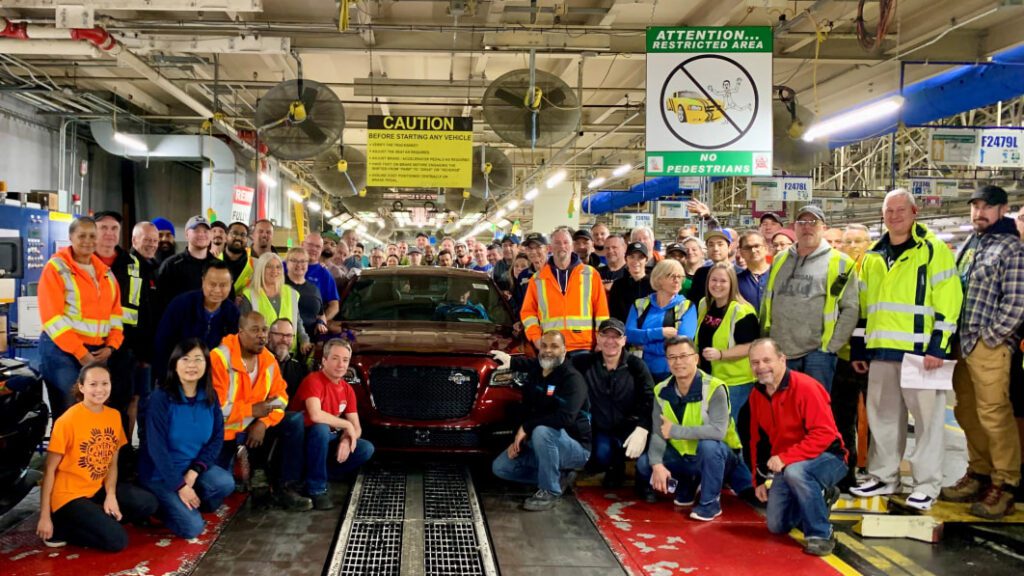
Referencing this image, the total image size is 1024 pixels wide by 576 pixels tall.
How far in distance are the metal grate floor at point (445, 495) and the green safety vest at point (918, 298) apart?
2833mm

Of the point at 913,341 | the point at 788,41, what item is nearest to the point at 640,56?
the point at 788,41

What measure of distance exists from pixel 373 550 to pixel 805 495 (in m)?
2.37

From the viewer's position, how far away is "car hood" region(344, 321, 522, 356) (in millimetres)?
5582

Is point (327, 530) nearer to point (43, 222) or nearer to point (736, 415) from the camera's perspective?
point (736, 415)

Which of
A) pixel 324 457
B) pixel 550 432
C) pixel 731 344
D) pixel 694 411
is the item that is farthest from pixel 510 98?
pixel 324 457

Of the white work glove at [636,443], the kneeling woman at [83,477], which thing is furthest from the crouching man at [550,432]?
the kneeling woman at [83,477]

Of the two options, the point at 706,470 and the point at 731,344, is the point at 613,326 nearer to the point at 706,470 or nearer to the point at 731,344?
the point at 731,344

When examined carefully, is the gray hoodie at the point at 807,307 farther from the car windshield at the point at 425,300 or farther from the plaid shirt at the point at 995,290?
the car windshield at the point at 425,300

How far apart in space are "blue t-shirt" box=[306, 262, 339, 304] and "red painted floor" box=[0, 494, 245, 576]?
8.25ft

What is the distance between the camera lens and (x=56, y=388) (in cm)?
489

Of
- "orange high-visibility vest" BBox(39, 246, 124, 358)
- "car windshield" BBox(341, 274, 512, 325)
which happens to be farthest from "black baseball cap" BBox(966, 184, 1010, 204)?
"orange high-visibility vest" BBox(39, 246, 124, 358)

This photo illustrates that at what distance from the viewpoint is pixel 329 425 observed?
16.4ft

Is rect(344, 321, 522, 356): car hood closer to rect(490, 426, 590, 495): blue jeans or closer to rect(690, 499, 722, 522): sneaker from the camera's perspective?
rect(490, 426, 590, 495): blue jeans

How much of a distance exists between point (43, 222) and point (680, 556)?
9.72 m
